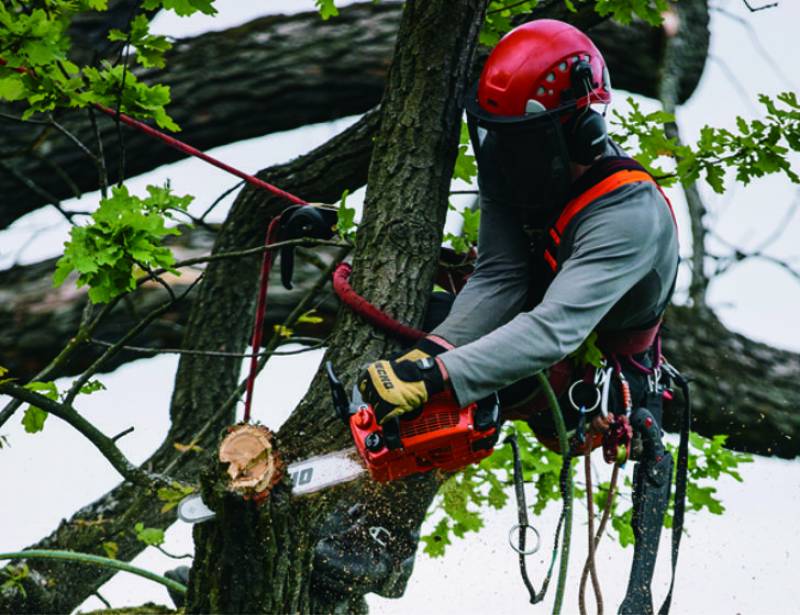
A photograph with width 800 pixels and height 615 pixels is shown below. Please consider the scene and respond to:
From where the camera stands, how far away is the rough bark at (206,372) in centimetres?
496

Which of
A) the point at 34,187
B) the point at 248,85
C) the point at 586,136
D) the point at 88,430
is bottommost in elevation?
the point at 88,430

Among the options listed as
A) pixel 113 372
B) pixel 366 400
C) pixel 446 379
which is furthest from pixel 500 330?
pixel 113 372

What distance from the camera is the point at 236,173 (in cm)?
439

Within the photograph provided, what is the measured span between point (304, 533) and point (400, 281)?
34.1 inches

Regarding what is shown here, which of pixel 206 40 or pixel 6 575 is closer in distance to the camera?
pixel 6 575

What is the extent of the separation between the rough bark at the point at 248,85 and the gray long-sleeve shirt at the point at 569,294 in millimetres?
2925

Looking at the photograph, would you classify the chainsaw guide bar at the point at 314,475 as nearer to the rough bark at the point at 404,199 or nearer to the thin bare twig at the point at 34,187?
the rough bark at the point at 404,199

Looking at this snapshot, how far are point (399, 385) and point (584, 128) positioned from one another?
99 centimetres

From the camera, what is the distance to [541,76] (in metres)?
3.50

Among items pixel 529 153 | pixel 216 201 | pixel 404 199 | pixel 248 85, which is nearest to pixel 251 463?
pixel 404 199

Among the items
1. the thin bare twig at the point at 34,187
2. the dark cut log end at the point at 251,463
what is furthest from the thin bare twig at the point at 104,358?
the thin bare twig at the point at 34,187

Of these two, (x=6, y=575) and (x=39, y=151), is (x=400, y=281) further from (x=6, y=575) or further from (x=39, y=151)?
(x=39, y=151)

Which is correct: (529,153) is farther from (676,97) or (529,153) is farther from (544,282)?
(676,97)

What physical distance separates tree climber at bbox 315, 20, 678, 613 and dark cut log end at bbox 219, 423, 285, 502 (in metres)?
0.33
